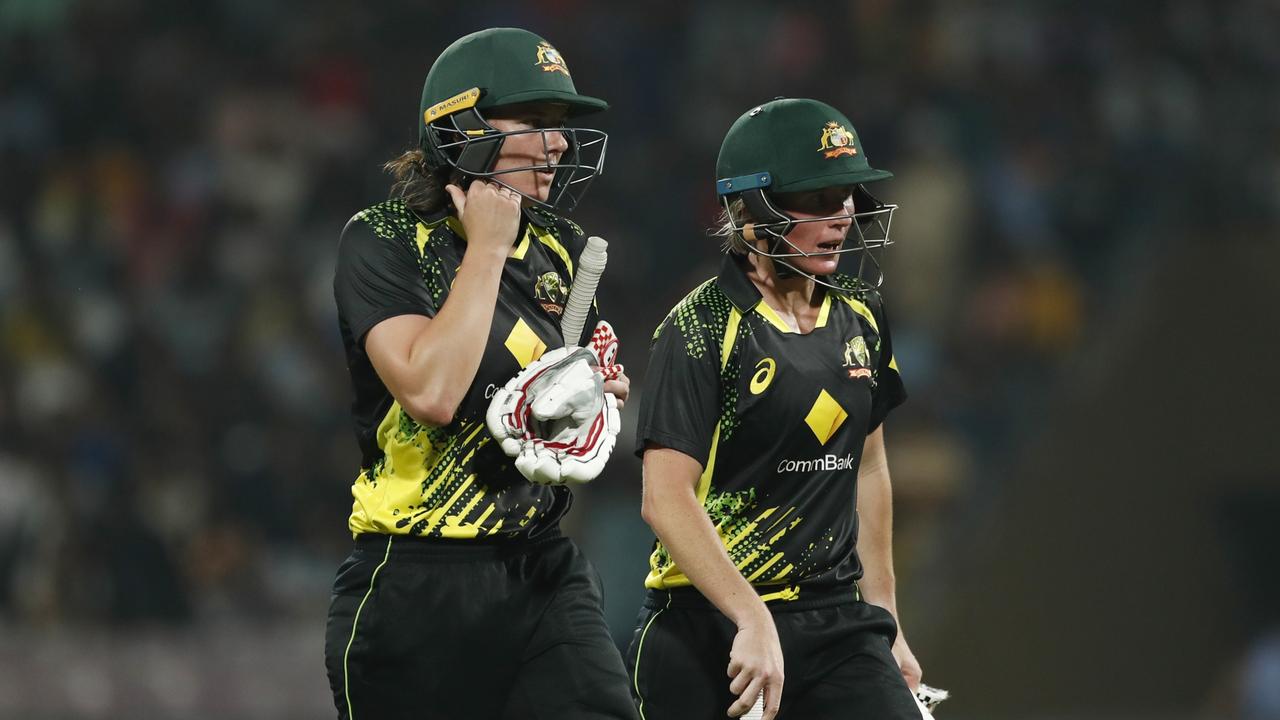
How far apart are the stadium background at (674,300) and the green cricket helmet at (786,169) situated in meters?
6.08

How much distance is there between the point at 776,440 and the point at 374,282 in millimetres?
1114

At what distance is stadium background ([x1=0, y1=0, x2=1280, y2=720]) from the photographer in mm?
10945

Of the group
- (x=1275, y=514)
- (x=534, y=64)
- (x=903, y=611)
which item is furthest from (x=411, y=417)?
(x=1275, y=514)

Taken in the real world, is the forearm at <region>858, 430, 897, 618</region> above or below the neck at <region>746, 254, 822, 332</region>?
below

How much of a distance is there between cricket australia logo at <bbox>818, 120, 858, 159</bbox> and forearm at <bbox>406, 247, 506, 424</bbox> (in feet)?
3.61

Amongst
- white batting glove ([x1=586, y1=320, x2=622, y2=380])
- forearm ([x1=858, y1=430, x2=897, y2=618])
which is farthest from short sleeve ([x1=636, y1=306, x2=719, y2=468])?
forearm ([x1=858, y1=430, x2=897, y2=618])

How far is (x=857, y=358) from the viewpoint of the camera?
480cm

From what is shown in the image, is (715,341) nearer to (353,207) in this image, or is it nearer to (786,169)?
(786,169)

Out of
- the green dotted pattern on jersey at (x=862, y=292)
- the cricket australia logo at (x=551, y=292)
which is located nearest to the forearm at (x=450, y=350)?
the cricket australia logo at (x=551, y=292)

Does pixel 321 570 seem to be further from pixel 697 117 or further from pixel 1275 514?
pixel 1275 514

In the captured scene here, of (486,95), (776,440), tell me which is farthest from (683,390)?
(486,95)

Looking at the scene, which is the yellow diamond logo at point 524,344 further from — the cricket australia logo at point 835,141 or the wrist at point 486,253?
the cricket australia logo at point 835,141

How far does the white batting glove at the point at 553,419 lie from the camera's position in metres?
4.08

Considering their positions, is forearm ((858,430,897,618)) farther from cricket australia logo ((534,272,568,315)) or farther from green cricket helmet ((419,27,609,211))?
green cricket helmet ((419,27,609,211))
